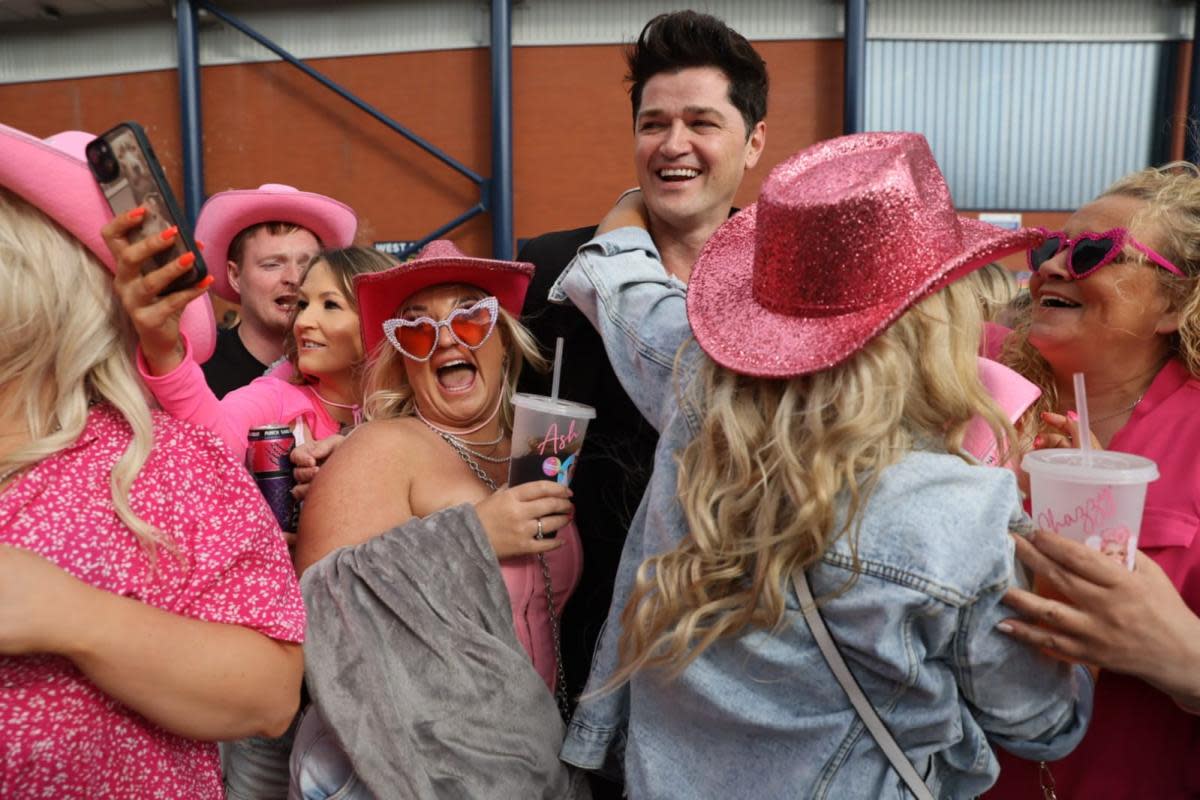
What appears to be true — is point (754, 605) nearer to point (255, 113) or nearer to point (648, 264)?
point (648, 264)

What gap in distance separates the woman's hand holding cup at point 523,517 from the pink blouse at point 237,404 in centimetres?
57

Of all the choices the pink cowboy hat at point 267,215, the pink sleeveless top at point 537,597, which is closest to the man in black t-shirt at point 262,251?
the pink cowboy hat at point 267,215

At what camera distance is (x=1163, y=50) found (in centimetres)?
923

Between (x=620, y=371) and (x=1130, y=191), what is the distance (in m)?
1.23

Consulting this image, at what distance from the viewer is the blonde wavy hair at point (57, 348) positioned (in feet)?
3.76

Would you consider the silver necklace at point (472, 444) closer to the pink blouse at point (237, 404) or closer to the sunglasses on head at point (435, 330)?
the sunglasses on head at point (435, 330)

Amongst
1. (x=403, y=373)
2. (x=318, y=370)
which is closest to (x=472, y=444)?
(x=403, y=373)

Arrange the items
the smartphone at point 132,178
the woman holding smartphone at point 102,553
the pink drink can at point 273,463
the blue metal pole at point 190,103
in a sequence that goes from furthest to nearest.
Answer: the blue metal pole at point 190,103 → the pink drink can at point 273,463 → the smartphone at point 132,178 → the woman holding smartphone at point 102,553

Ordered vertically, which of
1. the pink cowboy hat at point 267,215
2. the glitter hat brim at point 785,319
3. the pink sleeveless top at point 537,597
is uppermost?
the pink cowboy hat at point 267,215

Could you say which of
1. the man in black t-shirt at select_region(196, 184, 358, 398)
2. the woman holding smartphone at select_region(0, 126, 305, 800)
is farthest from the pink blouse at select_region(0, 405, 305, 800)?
the man in black t-shirt at select_region(196, 184, 358, 398)

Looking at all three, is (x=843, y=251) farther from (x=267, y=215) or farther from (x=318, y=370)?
(x=267, y=215)

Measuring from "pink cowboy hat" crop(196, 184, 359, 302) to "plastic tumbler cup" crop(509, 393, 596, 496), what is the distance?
72.8 inches

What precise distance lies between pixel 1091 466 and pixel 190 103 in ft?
36.1

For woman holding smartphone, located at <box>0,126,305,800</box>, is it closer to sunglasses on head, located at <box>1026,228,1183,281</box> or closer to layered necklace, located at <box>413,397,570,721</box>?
layered necklace, located at <box>413,397,570,721</box>
